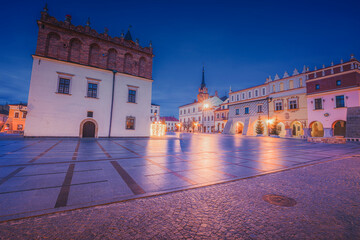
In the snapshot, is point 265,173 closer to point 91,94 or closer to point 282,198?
point 282,198

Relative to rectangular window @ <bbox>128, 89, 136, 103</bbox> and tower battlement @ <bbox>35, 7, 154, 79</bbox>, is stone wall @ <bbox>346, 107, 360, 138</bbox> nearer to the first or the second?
tower battlement @ <bbox>35, 7, 154, 79</bbox>

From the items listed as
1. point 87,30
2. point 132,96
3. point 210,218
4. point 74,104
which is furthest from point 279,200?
point 87,30

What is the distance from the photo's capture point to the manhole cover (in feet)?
9.33

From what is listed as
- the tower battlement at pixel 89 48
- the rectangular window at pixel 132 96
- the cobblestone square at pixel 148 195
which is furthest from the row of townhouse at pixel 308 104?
the rectangular window at pixel 132 96

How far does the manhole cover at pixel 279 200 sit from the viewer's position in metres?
2.84

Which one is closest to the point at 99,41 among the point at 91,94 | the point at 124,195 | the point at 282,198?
the point at 91,94

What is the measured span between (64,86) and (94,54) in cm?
518

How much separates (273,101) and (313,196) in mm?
35306

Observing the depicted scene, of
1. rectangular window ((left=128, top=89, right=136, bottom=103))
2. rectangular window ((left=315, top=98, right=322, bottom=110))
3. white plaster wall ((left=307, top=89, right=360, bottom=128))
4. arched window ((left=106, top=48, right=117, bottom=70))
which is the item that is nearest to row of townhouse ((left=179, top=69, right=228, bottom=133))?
white plaster wall ((left=307, top=89, right=360, bottom=128))

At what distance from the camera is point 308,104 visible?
1090 inches

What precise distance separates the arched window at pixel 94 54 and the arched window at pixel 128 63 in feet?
10.7

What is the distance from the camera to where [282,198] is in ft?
10.2

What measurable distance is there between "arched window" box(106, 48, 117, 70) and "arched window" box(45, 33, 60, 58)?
5.02m

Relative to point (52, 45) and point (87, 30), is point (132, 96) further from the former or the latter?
point (52, 45)
